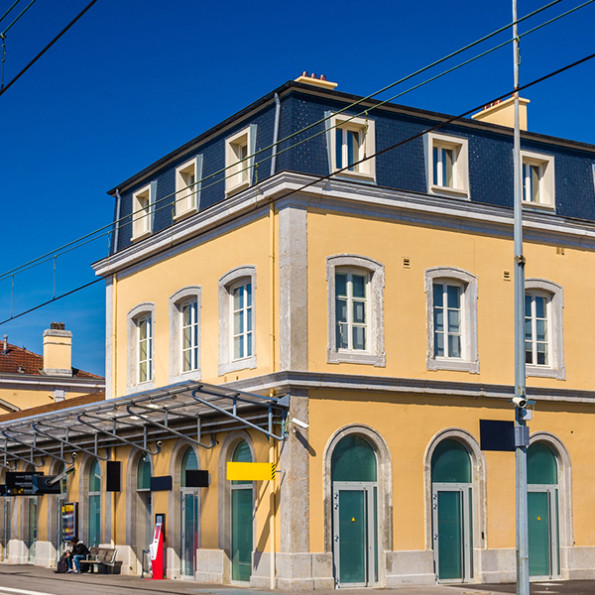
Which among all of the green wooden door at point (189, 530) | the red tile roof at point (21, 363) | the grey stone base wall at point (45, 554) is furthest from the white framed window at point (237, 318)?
the red tile roof at point (21, 363)

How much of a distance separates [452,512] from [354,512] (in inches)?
104

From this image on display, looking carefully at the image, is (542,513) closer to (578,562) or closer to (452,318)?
(578,562)

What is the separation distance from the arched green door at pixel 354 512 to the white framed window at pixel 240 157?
21.5 feet

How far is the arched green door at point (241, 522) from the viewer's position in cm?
2453

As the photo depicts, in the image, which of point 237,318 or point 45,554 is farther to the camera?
point 45,554

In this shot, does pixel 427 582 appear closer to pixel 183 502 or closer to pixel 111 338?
pixel 183 502

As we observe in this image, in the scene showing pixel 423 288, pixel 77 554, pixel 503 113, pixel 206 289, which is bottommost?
pixel 77 554

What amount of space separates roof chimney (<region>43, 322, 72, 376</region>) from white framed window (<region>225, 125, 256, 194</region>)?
28.5 m

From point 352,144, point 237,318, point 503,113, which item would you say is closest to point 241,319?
point 237,318

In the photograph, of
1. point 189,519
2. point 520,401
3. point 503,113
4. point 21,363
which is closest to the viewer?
point 520,401

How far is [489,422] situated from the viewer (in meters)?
25.6

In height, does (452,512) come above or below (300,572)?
above

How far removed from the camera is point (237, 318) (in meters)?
26.0

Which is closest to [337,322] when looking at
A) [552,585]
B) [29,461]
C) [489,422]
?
[489,422]
